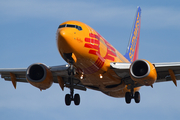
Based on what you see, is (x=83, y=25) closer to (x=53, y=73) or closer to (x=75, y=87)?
(x=53, y=73)

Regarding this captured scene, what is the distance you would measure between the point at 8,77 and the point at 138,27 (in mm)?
21694

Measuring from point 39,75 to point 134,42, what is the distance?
18.2 meters

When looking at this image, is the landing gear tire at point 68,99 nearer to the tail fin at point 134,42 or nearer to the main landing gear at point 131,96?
the main landing gear at point 131,96

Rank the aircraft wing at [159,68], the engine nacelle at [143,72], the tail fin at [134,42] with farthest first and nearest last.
→ 1. the tail fin at [134,42]
2. the aircraft wing at [159,68]
3. the engine nacelle at [143,72]

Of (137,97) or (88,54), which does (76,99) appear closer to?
(137,97)

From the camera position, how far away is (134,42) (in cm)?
4547

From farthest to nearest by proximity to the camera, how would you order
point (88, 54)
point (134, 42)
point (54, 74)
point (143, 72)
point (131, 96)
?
point (134, 42), point (131, 96), point (54, 74), point (143, 72), point (88, 54)

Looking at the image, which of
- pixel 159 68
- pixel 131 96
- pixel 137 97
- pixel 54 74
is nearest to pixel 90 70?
pixel 54 74

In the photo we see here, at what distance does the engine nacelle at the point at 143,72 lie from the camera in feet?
87.4

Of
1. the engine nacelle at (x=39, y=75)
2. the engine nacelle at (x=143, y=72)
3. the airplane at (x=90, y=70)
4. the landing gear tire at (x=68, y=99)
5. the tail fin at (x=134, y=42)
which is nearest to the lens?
the airplane at (x=90, y=70)

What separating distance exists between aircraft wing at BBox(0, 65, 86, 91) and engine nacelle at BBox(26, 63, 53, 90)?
0.65 metres

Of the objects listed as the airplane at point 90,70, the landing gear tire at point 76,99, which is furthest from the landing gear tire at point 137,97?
the landing gear tire at point 76,99

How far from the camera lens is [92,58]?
25.9 meters

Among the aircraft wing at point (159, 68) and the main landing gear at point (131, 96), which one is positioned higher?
the aircraft wing at point (159, 68)
